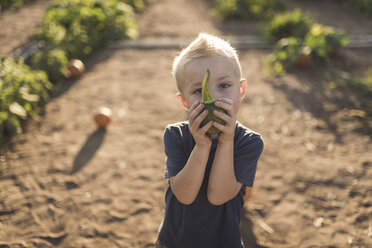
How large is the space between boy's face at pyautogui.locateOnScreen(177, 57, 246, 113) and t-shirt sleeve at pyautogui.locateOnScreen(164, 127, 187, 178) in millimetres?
260

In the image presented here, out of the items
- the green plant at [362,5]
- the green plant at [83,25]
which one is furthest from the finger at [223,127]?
the green plant at [362,5]

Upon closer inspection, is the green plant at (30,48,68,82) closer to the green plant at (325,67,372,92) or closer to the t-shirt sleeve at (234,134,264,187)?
the green plant at (325,67,372,92)

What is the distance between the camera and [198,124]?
1.72m

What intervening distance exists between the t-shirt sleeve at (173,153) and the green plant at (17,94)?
11.5 ft

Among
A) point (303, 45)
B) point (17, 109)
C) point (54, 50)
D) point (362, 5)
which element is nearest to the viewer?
point (17, 109)

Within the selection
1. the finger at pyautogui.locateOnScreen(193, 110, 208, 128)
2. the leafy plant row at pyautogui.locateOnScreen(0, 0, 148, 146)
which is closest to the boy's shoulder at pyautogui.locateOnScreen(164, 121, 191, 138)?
the finger at pyautogui.locateOnScreen(193, 110, 208, 128)

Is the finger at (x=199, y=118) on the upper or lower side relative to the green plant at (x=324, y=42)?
lower

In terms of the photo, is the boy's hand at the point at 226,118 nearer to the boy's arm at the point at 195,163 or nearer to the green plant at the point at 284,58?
the boy's arm at the point at 195,163

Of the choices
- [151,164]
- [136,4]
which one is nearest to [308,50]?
[151,164]

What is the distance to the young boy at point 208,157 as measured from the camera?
1.81 meters

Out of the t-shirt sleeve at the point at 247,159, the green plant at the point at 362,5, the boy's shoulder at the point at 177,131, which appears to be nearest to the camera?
the t-shirt sleeve at the point at 247,159

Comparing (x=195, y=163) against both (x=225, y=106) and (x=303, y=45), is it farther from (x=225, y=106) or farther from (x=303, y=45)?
(x=303, y=45)

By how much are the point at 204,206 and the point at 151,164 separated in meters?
2.30

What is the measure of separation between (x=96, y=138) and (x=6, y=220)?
5.66ft
